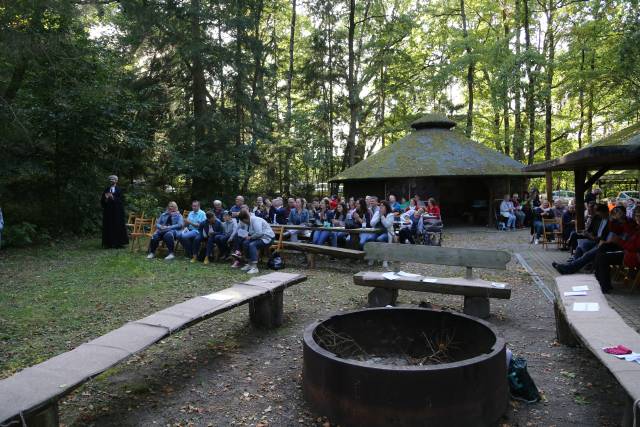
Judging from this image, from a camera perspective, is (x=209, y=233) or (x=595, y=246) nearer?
(x=595, y=246)

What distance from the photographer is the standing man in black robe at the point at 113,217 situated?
42.1 feet

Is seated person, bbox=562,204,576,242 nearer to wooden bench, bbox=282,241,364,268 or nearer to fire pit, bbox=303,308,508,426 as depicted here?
wooden bench, bbox=282,241,364,268

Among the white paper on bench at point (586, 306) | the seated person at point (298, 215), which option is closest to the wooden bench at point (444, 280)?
the white paper on bench at point (586, 306)

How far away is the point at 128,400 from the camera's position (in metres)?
4.30

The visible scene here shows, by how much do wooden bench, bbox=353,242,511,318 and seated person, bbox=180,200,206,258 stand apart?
17.1ft

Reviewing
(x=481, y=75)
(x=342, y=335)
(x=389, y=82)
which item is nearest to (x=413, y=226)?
(x=342, y=335)

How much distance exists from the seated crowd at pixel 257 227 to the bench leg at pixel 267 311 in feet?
11.1

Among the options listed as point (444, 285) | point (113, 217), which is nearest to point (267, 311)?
point (444, 285)

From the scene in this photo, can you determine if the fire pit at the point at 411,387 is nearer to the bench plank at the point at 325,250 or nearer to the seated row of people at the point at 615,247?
the seated row of people at the point at 615,247

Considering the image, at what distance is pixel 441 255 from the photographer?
7.48 m

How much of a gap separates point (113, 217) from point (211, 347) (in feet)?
28.8

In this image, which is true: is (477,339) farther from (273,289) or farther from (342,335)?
(273,289)

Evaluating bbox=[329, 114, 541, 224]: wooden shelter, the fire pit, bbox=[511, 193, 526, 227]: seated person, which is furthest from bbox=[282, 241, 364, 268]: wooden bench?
bbox=[511, 193, 526, 227]: seated person

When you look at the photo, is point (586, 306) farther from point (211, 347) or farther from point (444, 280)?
point (211, 347)
